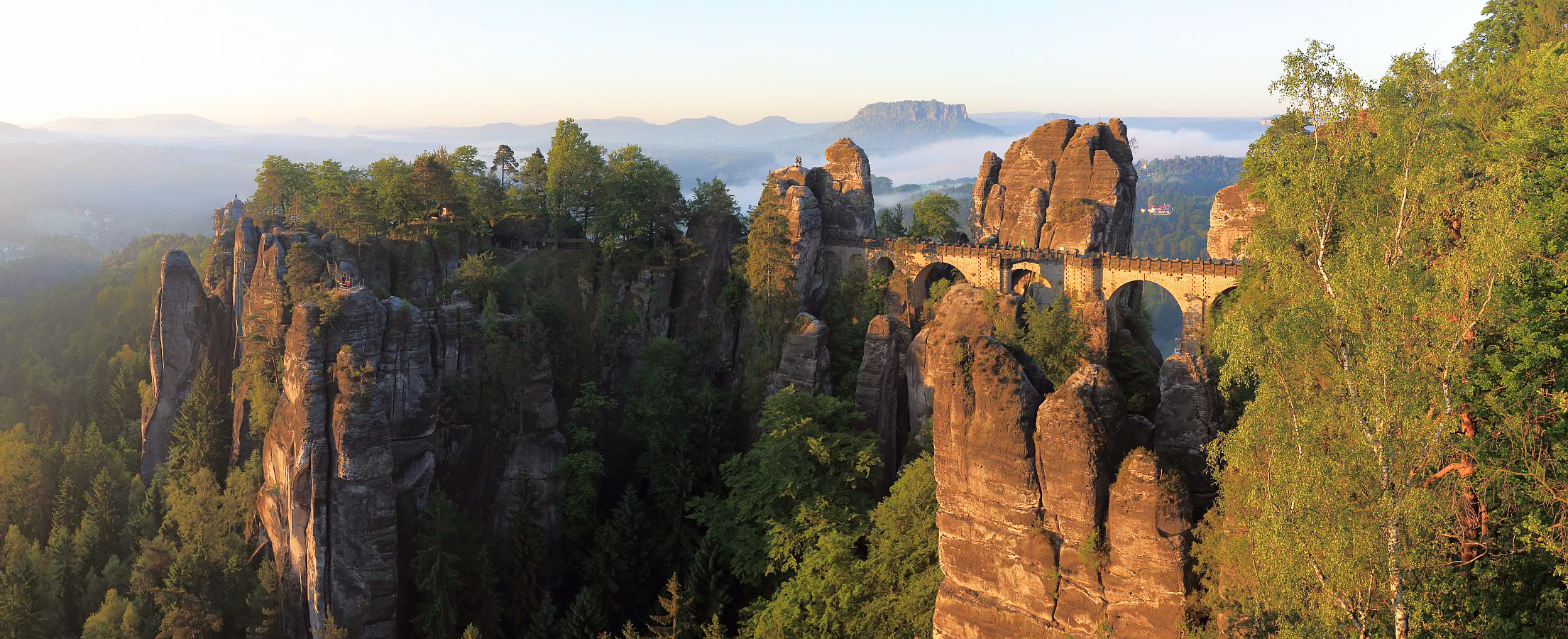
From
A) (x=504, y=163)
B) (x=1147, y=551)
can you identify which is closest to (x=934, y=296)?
(x=504, y=163)

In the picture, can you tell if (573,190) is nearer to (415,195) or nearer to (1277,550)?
(415,195)

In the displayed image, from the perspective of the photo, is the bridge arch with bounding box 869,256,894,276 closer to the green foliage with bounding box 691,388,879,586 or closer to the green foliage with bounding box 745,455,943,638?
the green foliage with bounding box 691,388,879,586

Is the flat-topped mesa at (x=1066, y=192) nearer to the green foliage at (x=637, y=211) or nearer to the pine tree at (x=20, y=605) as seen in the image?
the green foliage at (x=637, y=211)

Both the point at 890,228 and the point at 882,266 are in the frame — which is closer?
the point at 882,266

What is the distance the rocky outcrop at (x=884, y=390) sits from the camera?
128ft

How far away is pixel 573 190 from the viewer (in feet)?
176

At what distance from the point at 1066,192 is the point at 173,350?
46.2 metres

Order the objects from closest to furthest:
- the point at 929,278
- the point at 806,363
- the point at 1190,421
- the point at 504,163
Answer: the point at 1190,421
the point at 806,363
the point at 929,278
the point at 504,163

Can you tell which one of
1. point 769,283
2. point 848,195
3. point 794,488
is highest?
point 848,195

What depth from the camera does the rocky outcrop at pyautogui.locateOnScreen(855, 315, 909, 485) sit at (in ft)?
128

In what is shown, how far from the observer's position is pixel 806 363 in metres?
42.4

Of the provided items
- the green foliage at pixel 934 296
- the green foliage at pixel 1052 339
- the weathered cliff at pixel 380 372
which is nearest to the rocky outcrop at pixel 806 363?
the weathered cliff at pixel 380 372

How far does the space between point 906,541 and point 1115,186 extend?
29425 millimetres

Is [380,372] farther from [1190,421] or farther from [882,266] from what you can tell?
[1190,421]
